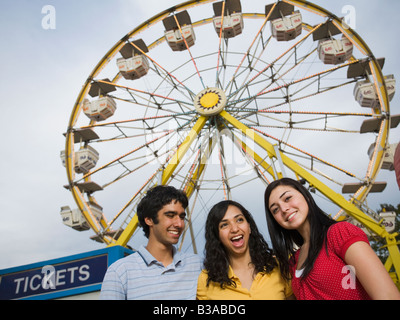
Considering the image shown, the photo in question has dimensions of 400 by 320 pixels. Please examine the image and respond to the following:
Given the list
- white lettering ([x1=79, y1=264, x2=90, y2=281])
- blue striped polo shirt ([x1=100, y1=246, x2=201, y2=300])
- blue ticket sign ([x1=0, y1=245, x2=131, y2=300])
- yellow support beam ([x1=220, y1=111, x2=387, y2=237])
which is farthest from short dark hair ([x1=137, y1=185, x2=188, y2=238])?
yellow support beam ([x1=220, y1=111, x2=387, y2=237])

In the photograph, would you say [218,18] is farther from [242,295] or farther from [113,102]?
[242,295]

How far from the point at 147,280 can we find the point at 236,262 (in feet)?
2.52

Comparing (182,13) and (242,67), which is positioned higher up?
(182,13)

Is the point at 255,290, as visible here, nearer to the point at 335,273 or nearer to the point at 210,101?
the point at 335,273

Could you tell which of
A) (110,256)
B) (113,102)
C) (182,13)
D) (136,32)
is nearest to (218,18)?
(182,13)

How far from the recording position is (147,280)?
7.52 ft

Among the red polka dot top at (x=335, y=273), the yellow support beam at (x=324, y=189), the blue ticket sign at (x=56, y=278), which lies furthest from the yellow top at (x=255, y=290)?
the yellow support beam at (x=324, y=189)

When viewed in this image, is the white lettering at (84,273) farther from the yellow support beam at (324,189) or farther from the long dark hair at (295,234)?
the yellow support beam at (324,189)

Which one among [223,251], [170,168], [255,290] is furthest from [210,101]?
[255,290]

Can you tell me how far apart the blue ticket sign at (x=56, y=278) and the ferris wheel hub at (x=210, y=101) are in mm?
6688

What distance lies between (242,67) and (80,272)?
30.4ft
